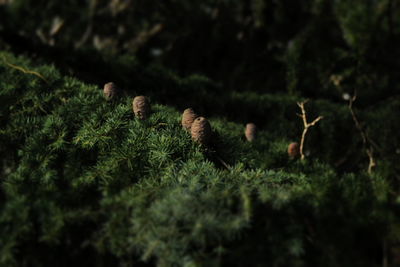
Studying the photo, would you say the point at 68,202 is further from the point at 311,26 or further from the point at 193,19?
the point at 193,19

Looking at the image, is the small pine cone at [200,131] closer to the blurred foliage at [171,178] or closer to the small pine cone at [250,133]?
the blurred foliage at [171,178]

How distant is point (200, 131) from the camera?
120 cm

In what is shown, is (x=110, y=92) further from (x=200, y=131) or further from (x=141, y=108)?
(x=200, y=131)

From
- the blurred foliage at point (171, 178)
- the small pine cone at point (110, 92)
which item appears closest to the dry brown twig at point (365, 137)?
the blurred foliage at point (171, 178)

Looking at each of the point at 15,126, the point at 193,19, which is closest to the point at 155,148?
the point at 15,126

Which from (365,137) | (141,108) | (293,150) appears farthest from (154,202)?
(365,137)

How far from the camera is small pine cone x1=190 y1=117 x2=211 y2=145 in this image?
1.20 m

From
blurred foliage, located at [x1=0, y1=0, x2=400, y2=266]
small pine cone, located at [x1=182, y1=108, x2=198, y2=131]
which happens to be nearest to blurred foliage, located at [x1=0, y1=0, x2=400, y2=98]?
blurred foliage, located at [x1=0, y1=0, x2=400, y2=266]

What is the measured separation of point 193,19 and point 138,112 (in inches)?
120

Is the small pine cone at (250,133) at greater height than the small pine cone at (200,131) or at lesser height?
greater

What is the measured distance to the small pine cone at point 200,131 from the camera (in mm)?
1199

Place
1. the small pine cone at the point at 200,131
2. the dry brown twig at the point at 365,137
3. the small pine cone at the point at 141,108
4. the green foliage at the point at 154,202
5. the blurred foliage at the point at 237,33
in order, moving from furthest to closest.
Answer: the blurred foliage at the point at 237,33
the dry brown twig at the point at 365,137
the small pine cone at the point at 141,108
the small pine cone at the point at 200,131
the green foliage at the point at 154,202

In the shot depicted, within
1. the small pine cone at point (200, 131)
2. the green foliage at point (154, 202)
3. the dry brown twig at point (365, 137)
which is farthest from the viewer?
the dry brown twig at point (365, 137)

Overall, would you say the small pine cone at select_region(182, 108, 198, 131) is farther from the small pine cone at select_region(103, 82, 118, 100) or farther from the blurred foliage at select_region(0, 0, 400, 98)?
Answer: the blurred foliage at select_region(0, 0, 400, 98)
